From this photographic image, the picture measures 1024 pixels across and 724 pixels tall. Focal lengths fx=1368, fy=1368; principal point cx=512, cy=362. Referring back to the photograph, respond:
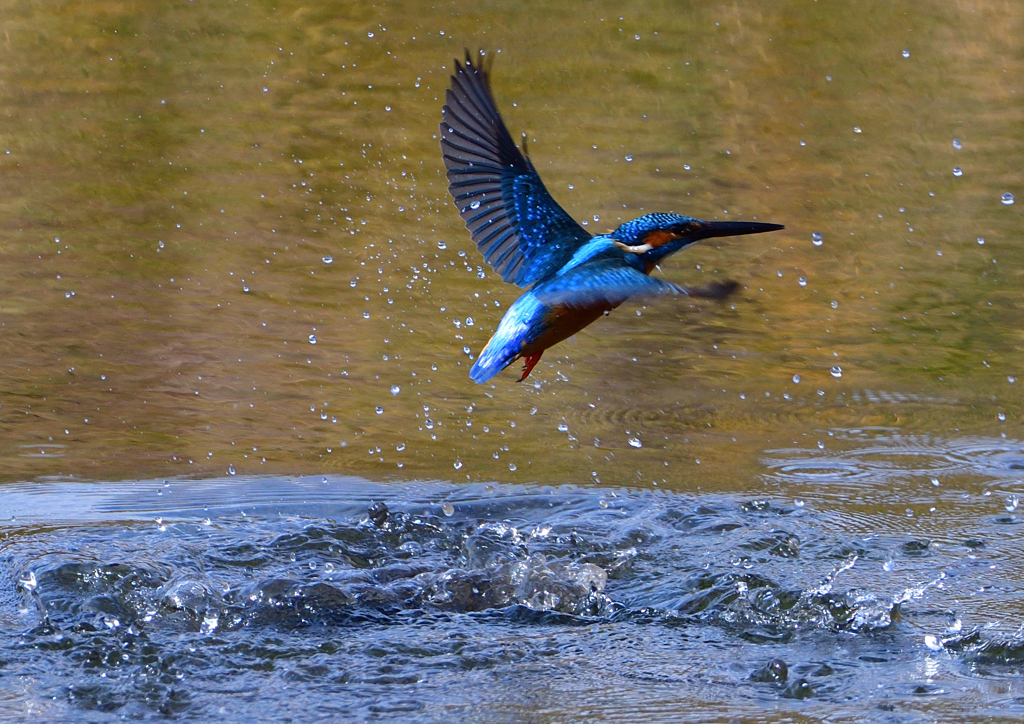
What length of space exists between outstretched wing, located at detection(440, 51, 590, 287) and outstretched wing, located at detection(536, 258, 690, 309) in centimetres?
24

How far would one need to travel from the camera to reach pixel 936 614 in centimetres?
277

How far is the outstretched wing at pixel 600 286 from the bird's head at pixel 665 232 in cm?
21

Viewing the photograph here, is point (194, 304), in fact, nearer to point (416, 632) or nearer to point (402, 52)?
point (416, 632)

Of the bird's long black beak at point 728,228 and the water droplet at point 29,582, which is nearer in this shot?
the water droplet at point 29,582

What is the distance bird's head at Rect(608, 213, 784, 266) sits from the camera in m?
3.19

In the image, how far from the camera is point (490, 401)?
4.27m

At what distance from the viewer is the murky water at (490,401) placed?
260 centimetres

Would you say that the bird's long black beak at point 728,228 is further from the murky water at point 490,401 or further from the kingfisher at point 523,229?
the murky water at point 490,401

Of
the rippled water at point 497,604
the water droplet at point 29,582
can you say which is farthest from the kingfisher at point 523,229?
the water droplet at point 29,582

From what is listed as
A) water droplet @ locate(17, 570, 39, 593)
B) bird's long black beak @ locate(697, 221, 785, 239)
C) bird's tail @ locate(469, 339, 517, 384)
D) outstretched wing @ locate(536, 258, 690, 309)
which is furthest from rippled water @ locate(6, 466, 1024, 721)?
bird's long black beak @ locate(697, 221, 785, 239)

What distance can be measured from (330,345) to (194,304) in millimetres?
662

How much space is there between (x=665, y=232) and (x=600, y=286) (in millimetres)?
498

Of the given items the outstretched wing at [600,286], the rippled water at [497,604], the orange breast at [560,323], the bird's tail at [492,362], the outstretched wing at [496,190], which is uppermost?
the outstretched wing at [496,190]

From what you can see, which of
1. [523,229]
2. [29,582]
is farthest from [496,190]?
[29,582]
